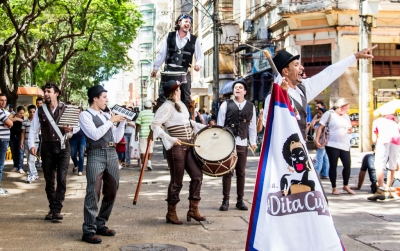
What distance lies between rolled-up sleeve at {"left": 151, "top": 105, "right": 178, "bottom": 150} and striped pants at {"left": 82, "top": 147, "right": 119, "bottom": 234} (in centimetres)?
83

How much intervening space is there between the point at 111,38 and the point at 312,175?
98.9 feet

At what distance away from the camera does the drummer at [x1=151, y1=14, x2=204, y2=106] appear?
31.8ft

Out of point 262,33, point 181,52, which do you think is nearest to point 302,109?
point 181,52

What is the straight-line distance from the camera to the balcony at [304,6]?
28562 mm

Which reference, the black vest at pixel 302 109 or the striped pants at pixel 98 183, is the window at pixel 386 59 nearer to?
the striped pants at pixel 98 183

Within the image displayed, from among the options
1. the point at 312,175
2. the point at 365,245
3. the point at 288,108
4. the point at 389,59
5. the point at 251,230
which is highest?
the point at 389,59

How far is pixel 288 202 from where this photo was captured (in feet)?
17.9

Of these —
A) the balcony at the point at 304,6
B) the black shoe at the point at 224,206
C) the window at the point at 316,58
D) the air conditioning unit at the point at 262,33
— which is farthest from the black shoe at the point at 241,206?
the air conditioning unit at the point at 262,33

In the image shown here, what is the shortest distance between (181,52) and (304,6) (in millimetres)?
20574

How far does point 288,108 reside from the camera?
577 cm

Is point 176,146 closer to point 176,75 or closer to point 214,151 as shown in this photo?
point 214,151

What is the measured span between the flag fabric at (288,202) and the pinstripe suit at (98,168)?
307 centimetres

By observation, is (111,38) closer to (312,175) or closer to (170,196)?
(170,196)

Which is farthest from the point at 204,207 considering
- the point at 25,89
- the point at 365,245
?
the point at 25,89
